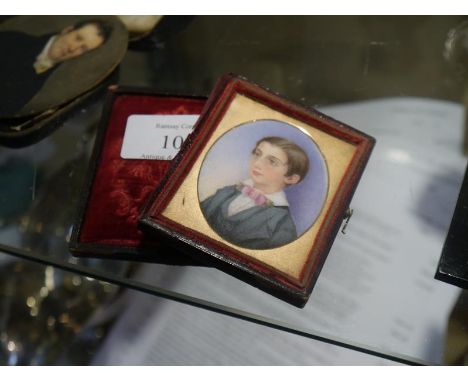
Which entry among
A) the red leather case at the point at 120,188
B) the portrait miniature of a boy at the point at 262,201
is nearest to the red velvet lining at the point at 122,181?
the red leather case at the point at 120,188

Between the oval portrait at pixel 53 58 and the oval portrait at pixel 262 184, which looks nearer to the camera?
the oval portrait at pixel 262 184

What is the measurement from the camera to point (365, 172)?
2.42 feet

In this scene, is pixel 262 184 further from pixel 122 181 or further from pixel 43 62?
pixel 43 62

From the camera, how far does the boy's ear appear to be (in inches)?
25.5

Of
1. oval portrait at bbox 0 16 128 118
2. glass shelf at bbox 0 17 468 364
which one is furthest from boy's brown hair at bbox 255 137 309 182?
oval portrait at bbox 0 16 128 118

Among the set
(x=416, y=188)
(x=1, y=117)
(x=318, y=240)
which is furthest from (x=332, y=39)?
(x=1, y=117)

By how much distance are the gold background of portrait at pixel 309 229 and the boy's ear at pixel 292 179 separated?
37 mm

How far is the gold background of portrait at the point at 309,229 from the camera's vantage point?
0.60 meters

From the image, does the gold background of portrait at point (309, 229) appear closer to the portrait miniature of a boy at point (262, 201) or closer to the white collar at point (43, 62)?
the portrait miniature of a boy at point (262, 201)

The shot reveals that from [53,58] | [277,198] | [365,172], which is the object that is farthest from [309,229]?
[53,58]

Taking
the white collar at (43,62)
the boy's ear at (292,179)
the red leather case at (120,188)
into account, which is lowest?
the red leather case at (120,188)

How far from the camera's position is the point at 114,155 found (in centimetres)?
71

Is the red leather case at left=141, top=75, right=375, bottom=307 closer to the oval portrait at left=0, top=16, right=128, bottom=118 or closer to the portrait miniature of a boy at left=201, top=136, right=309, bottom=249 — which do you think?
the portrait miniature of a boy at left=201, top=136, right=309, bottom=249

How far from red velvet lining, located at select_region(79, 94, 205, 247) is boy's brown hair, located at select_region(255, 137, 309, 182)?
13 centimetres
